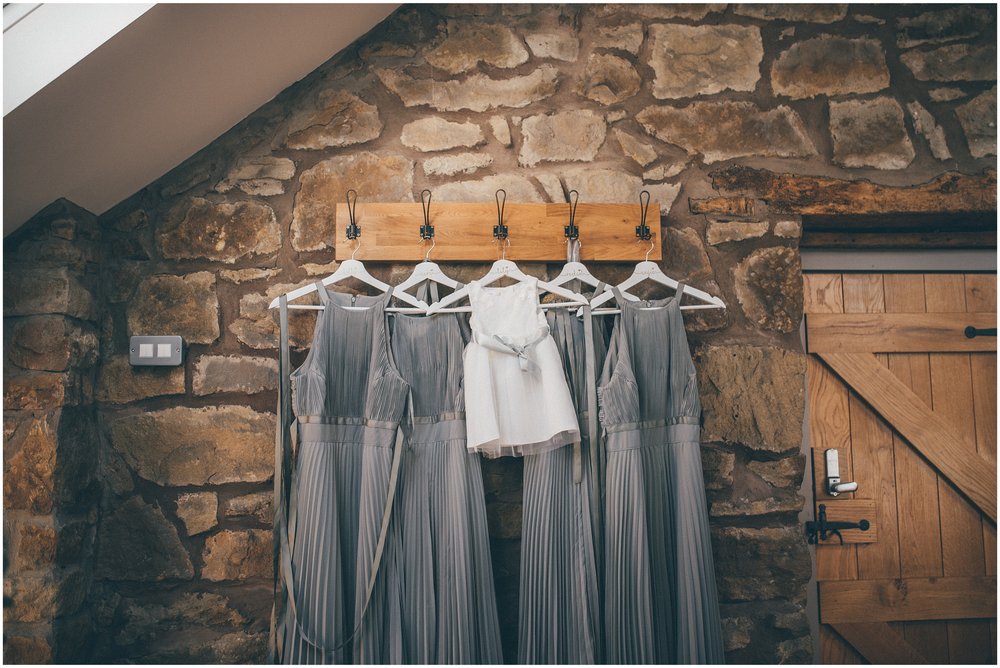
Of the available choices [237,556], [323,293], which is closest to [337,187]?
[323,293]

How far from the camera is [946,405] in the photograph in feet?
7.63

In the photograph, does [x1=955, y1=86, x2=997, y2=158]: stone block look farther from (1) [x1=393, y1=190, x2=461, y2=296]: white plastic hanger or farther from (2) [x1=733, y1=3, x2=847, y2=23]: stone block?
(1) [x1=393, y1=190, x2=461, y2=296]: white plastic hanger

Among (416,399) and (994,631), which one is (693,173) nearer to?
(416,399)

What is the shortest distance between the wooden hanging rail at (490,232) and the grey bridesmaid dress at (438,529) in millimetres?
296

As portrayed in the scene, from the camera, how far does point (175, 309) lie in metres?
2.10

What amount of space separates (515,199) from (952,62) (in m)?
1.59

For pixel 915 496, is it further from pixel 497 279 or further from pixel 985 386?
pixel 497 279

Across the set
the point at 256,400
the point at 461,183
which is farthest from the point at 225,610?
the point at 461,183

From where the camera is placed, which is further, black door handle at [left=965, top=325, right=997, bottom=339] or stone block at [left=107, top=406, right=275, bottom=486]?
black door handle at [left=965, top=325, right=997, bottom=339]

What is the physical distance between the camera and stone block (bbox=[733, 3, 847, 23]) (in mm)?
2285

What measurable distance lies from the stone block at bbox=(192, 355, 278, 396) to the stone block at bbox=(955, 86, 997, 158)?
246 cm

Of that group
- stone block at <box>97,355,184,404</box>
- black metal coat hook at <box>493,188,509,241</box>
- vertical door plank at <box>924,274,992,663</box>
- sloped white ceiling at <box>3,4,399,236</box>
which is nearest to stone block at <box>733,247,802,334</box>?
vertical door plank at <box>924,274,992,663</box>

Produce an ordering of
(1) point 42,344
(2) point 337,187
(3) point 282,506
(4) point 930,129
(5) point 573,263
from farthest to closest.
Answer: (4) point 930,129 → (2) point 337,187 → (5) point 573,263 → (1) point 42,344 → (3) point 282,506

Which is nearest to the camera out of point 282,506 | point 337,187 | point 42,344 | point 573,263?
point 282,506
